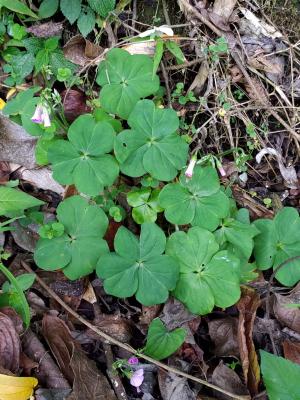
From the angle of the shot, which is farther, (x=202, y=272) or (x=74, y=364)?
(x=202, y=272)

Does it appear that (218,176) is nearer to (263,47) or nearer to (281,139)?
(281,139)

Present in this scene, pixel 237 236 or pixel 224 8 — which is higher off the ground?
pixel 224 8

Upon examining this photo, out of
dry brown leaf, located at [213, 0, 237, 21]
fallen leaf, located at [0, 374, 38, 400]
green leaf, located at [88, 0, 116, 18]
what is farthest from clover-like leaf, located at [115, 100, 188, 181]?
fallen leaf, located at [0, 374, 38, 400]

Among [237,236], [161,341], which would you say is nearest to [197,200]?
[237,236]

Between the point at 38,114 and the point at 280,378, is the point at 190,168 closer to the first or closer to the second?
the point at 38,114

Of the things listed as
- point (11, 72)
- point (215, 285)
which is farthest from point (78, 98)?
point (215, 285)

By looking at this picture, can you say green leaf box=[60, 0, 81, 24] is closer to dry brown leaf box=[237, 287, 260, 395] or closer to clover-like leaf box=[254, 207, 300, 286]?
clover-like leaf box=[254, 207, 300, 286]

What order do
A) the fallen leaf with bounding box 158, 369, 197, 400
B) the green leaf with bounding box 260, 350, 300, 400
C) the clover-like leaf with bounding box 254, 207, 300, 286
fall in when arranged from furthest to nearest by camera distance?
the clover-like leaf with bounding box 254, 207, 300, 286
the fallen leaf with bounding box 158, 369, 197, 400
the green leaf with bounding box 260, 350, 300, 400
